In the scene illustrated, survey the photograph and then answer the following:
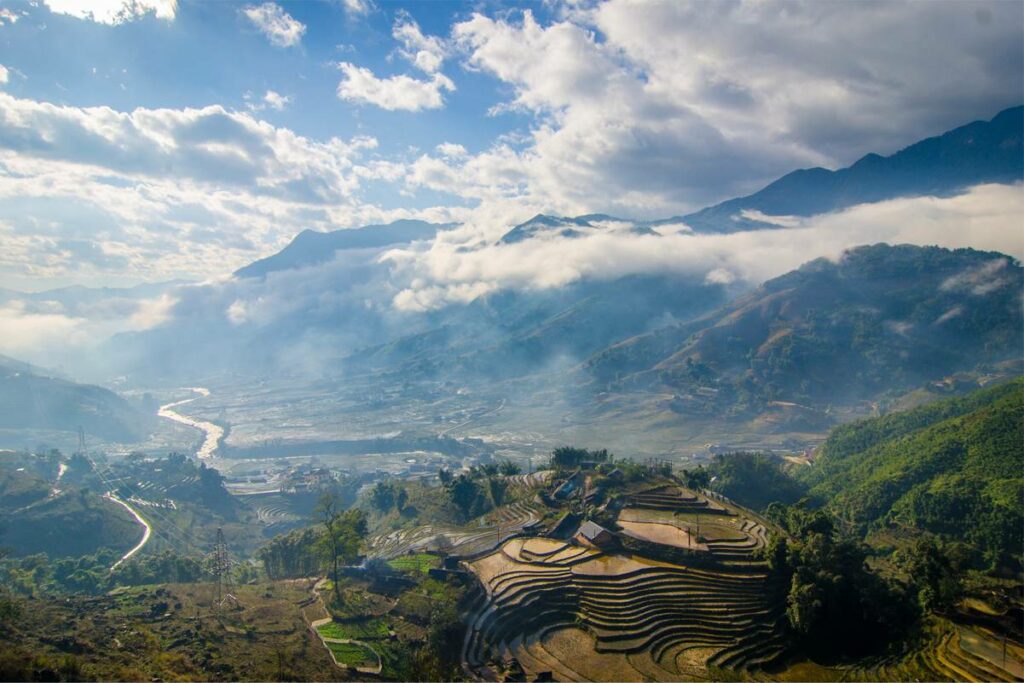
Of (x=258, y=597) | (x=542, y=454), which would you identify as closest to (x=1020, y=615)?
(x=258, y=597)

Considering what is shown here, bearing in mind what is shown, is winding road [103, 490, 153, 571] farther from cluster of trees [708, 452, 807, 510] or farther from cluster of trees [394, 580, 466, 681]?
cluster of trees [708, 452, 807, 510]

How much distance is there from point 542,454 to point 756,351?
8909 centimetres

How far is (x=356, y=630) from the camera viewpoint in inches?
1457

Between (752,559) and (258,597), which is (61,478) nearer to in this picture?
(258,597)

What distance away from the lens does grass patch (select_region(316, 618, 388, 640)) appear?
36.0 metres

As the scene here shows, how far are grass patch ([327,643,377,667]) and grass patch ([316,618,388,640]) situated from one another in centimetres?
111

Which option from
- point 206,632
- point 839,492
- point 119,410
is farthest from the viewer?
point 119,410

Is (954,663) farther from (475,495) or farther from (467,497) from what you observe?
(467,497)

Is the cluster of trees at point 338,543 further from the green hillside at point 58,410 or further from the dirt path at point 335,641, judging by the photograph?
the green hillside at point 58,410

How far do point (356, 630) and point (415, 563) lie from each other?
9.59m

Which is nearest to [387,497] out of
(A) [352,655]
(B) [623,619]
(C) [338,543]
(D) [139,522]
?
(D) [139,522]

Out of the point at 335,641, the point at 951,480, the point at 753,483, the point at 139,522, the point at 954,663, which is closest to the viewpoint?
the point at 954,663

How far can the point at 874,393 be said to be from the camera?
544 ft

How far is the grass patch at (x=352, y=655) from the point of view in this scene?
3269 centimetres
